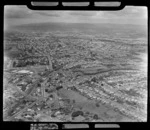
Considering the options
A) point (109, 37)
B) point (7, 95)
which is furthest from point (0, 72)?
point (109, 37)

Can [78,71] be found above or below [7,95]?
above

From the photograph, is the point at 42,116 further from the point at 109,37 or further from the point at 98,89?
the point at 109,37

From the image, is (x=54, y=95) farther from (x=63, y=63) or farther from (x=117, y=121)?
(x=117, y=121)

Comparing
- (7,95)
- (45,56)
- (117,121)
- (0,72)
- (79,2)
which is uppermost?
(79,2)

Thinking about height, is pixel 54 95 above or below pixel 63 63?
below

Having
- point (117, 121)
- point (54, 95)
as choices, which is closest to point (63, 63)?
point (54, 95)

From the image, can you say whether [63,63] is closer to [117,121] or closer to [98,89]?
[98,89]

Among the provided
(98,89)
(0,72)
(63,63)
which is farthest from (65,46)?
(0,72)
